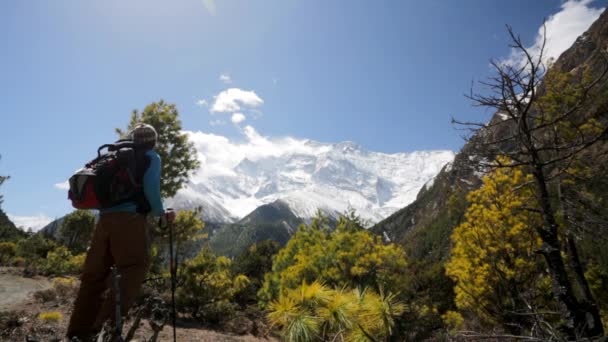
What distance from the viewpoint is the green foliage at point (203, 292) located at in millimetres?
11469

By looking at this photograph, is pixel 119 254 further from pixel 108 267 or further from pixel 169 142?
pixel 169 142

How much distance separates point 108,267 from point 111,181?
96 cm

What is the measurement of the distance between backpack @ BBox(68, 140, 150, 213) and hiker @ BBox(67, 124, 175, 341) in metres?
0.03

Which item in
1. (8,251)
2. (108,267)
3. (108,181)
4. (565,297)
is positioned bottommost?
(565,297)

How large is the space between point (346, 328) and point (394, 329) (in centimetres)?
85

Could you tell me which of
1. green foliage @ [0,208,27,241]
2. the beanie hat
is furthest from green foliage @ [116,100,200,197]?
green foliage @ [0,208,27,241]

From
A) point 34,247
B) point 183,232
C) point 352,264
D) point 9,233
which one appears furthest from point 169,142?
point 9,233

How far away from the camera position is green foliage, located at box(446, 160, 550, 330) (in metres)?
9.77

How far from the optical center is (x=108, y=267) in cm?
359

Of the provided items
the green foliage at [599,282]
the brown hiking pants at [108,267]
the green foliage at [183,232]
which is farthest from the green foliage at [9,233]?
the green foliage at [599,282]

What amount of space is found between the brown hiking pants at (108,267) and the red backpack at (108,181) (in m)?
0.19

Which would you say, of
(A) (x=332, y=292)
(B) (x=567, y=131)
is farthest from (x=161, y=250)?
(B) (x=567, y=131)

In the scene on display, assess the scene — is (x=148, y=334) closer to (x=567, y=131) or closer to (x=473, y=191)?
(x=473, y=191)

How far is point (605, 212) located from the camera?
6469 millimetres
